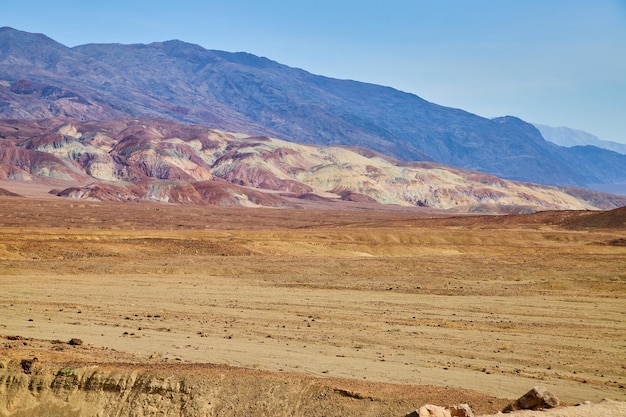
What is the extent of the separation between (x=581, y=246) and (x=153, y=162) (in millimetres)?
141638

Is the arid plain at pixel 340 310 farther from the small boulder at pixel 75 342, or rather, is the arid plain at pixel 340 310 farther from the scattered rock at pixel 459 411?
the scattered rock at pixel 459 411

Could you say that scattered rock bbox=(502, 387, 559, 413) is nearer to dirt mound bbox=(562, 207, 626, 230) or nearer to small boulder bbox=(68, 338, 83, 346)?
small boulder bbox=(68, 338, 83, 346)

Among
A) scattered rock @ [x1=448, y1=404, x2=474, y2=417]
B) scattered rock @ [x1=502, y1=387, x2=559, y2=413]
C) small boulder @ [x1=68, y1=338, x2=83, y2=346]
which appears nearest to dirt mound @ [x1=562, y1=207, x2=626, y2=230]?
small boulder @ [x1=68, y1=338, x2=83, y2=346]

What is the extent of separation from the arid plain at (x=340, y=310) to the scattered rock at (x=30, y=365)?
9.5 inches

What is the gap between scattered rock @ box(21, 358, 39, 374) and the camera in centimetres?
1677

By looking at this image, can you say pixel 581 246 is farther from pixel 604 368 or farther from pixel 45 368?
pixel 45 368

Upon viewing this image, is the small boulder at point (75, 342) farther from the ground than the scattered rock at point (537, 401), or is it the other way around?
the scattered rock at point (537, 401)

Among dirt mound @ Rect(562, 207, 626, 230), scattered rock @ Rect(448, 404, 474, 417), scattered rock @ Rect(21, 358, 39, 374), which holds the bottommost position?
scattered rock @ Rect(21, 358, 39, 374)

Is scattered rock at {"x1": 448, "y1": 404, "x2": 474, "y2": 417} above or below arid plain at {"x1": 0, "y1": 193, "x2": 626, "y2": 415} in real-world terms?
above

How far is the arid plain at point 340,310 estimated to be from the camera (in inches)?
748

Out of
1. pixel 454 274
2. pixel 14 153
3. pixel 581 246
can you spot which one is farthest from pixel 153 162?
pixel 454 274

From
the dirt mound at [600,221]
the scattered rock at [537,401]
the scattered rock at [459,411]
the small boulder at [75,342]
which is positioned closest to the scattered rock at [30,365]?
the small boulder at [75,342]

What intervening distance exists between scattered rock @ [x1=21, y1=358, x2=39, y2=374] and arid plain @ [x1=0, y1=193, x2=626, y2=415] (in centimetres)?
24

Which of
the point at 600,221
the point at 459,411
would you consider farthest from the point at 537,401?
the point at 600,221
